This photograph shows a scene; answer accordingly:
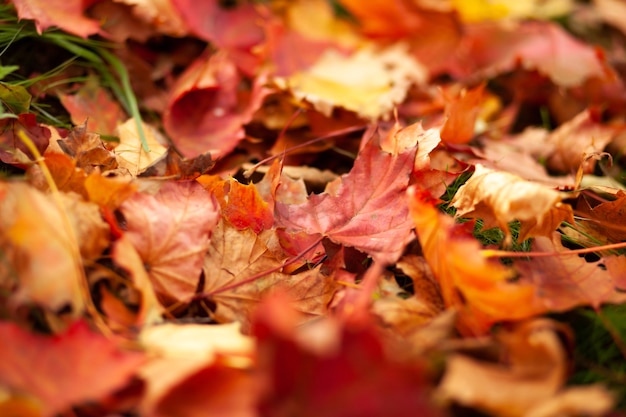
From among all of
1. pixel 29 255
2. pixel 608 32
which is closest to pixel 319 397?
pixel 29 255

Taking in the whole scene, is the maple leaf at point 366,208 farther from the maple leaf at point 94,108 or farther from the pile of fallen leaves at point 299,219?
the maple leaf at point 94,108

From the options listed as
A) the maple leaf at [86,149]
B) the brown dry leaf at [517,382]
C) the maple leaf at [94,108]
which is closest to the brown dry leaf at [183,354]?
the brown dry leaf at [517,382]

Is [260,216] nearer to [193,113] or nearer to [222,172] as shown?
[222,172]

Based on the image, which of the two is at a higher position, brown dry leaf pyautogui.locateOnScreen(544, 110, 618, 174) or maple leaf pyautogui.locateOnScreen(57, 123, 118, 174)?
maple leaf pyautogui.locateOnScreen(57, 123, 118, 174)

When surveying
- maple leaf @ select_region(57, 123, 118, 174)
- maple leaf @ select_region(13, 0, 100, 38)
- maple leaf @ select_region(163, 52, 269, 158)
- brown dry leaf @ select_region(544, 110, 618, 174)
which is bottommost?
brown dry leaf @ select_region(544, 110, 618, 174)

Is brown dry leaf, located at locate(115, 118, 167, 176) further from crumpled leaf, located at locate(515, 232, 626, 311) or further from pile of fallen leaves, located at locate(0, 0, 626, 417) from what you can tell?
crumpled leaf, located at locate(515, 232, 626, 311)

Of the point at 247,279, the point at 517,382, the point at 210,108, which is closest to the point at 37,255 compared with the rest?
the point at 247,279

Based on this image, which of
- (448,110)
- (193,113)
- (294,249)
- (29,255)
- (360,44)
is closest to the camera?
(29,255)

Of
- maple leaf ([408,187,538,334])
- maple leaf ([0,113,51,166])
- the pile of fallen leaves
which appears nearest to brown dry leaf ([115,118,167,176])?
the pile of fallen leaves

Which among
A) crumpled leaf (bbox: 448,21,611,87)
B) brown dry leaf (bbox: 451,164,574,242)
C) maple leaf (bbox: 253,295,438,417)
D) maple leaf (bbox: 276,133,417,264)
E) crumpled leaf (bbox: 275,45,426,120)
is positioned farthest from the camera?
crumpled leaf (bbox: 448,21,611,87)
